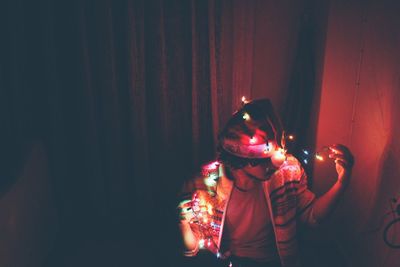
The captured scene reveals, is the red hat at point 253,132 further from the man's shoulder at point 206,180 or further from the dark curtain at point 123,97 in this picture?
the dark curtain at point 123,97

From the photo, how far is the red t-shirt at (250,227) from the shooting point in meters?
1.82

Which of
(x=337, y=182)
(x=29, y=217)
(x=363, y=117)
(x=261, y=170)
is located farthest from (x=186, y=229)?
(x=363, y=117)

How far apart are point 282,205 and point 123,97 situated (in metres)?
1.42

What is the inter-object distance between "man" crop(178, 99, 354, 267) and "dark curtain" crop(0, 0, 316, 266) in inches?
24.0

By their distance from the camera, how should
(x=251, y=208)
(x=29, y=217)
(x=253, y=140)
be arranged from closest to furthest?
1. (x=253, y=140)
2. (x=251, y=208)
3. (x=29, y=217)

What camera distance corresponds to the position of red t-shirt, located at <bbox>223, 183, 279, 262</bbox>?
182cm

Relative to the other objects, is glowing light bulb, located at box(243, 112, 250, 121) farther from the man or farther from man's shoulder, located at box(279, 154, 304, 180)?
man's shoulder, located at box(279, 154, 304, 180)

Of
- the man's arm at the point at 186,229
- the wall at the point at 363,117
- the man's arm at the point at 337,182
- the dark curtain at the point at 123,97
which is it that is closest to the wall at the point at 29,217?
the dark curtain at the point at 123,97

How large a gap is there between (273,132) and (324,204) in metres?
0.47

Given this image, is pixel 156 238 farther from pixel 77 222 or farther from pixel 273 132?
pixel 273 132

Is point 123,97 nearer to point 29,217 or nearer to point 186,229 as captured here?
point 29,217

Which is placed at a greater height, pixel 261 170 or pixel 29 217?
pixel 261 170

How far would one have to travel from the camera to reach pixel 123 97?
8.68 ft

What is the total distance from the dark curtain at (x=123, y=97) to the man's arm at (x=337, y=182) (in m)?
0.79
